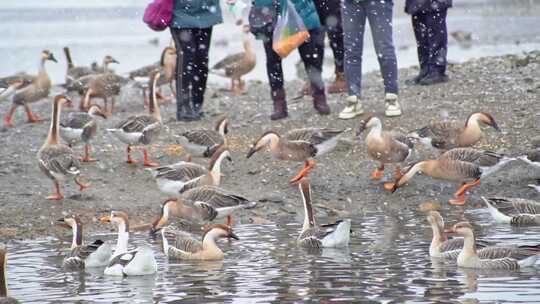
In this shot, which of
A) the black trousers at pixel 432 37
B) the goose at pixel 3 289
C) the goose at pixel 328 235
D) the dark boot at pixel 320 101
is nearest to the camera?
the goose at pixel 3 289

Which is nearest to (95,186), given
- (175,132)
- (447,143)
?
(175,132)

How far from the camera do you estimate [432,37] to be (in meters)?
17.5

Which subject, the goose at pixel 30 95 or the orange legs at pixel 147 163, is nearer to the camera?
the orange legs at pixel 147 163

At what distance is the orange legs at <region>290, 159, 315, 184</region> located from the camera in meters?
13.6

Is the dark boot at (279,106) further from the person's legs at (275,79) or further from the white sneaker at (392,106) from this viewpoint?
the white sneaker at (392,106)

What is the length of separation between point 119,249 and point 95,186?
3.08 m

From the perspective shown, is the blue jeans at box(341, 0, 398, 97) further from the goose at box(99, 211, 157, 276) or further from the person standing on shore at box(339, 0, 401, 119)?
the goose at box(99, 211, 157, 276)

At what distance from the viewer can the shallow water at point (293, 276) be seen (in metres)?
8.82

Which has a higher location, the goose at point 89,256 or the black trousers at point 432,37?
the black trousers at point 432,37

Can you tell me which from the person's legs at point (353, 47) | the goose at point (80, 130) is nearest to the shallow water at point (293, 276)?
the goose at point (80, 130)

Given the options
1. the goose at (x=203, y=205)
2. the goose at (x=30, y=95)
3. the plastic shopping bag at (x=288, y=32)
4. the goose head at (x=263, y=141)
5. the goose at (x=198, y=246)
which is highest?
the plastic shopping bag at (x=288, y=32)

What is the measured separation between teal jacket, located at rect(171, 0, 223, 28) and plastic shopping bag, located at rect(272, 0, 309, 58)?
46.2 inches

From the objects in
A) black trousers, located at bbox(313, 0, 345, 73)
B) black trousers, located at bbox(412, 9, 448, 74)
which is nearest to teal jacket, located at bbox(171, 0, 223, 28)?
black trousers, located at bbox(313, 0, 345, 73)

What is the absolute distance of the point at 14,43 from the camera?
30500 millimetres
